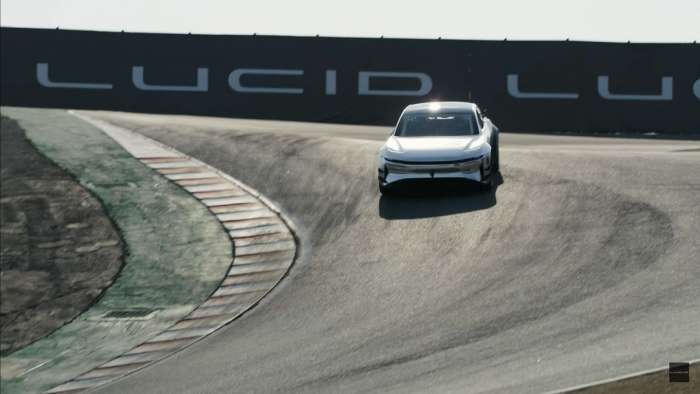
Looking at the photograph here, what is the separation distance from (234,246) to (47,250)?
297 cm

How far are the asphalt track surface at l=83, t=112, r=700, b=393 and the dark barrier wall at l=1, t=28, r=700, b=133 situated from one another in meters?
7.33

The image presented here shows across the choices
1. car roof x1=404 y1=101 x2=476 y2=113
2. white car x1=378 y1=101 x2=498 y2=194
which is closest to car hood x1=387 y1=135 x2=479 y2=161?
white car x1=378 y1=101 x2=498 y2=194

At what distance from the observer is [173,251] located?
18.4 metres

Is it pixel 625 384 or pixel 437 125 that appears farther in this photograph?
pixel 437 125

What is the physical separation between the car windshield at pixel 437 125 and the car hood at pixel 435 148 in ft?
1.17

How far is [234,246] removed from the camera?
725 inches

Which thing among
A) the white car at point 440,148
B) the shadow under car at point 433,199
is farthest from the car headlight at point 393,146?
the shadow under car at point 433,199

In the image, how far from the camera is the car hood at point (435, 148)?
1897 centimetres

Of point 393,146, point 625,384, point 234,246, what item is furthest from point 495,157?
point 625,384

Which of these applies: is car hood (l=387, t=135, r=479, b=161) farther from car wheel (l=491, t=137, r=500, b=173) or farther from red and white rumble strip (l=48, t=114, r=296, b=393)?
red and white rumble strip (l=48, t=114, r=296, b=393)

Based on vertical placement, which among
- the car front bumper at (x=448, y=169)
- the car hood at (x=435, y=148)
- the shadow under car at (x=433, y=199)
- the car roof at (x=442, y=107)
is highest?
the car roof at (x=442, y=107)

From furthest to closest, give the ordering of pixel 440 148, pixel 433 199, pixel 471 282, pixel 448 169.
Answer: pixel 433 199
pixel 440 148
pixel 448 169
pixel 471 282

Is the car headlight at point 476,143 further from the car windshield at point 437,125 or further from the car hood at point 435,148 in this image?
the car windshield at point 437,125

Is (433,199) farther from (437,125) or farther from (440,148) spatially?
(437,125)
